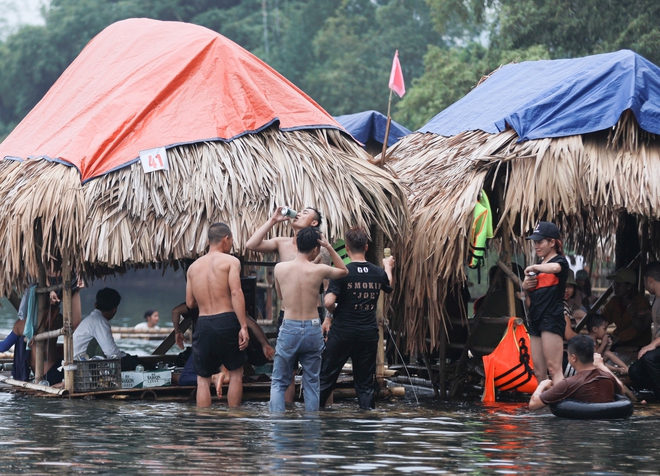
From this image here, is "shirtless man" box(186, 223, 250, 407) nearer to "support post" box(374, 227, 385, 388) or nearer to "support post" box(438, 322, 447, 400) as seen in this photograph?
"support post" box(374, 227, 385, 388)

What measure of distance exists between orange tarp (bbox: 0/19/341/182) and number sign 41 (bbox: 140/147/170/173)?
96 millimetres

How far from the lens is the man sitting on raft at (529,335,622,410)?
834 centimetres

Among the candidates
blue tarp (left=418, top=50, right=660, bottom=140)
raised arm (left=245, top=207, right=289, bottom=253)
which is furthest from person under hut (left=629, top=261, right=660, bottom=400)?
raised arm (left=245, top=207, right=289, bottom=253)

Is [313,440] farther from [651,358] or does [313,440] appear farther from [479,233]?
[651,358]

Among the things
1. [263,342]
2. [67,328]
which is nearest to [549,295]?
[263,342]

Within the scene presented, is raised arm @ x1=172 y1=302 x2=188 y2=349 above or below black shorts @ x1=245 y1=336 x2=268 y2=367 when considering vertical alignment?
above

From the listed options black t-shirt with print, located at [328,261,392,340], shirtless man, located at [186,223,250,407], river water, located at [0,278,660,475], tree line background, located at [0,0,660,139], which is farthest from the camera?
tree line background, located at [0,0,660,139]

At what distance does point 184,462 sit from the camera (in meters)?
6.20

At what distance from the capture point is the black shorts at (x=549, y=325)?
29.8 ft

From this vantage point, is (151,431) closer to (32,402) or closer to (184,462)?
(184,462)

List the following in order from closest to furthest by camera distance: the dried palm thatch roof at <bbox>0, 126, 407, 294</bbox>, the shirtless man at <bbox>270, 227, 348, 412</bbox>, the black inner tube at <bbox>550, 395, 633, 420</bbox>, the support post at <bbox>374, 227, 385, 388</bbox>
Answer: the black inner tube at <bbox>550, 395, 633, 420</bbox> < the shirtless man at <bbox>270, 227, 348, 412</bbox> < the dried palm thatch roof at <bbox>0, 126, 407, 294</bbox> < the support post at <bbox>374, 227, 385, 388</bbox>

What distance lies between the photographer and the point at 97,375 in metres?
9.88

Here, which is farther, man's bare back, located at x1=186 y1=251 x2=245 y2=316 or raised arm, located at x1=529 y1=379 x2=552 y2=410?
man's bare back, located at x1=186 y1=251 x2=245 y2=316

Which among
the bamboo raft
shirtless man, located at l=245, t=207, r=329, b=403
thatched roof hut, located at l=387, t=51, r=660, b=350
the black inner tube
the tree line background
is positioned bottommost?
the black inner tube
